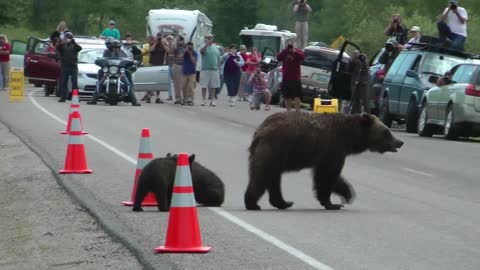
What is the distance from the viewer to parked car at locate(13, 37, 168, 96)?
3922cm

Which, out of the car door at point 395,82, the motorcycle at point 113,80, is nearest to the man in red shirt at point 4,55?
the motorcycle at point 113,80

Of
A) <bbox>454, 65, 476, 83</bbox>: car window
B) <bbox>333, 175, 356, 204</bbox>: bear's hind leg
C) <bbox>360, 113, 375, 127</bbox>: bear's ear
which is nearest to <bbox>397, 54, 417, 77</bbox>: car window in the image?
<bbox>454, 65, 476, 83</bbox>: car window

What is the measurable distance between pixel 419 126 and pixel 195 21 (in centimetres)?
3011

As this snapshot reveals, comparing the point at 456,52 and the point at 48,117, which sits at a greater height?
the point at 456,52

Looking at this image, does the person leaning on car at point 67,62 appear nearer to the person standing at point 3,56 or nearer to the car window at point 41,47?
the car window at point 41,47

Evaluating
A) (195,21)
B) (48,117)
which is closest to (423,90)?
(48,117)

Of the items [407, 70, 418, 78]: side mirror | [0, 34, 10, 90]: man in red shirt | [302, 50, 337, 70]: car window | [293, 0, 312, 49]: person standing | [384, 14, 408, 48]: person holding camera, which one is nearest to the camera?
[407, 70, 418, 78]: side mirror

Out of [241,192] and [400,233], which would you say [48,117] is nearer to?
[241,192]

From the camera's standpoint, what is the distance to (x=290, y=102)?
3306 cm

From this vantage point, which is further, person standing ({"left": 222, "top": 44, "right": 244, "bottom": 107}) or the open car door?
person standing ({"left": 222, "top": 44, "right": 244, "bottom": 107})

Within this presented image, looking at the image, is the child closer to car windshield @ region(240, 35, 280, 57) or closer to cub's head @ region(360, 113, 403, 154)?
car windshield @ region(240, 35, 280, 57)

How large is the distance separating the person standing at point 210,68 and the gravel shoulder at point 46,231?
72.5ft

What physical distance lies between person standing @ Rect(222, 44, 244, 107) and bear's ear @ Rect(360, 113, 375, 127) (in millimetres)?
29222

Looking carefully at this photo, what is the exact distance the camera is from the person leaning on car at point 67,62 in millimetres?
36750
